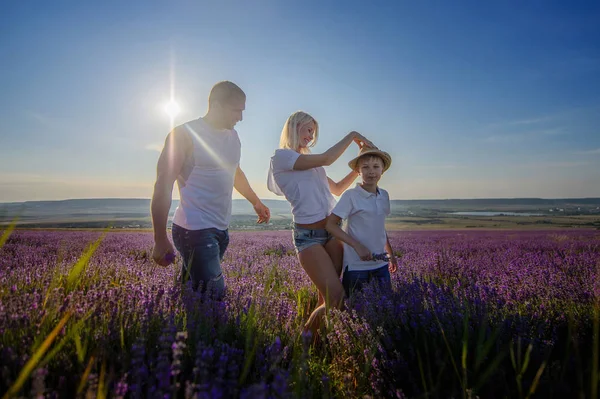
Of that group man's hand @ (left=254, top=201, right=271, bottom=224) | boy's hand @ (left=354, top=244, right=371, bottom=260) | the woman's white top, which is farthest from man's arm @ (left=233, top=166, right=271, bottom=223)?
boy's hand @ (left=354, top=244, right=371, bottom=260)

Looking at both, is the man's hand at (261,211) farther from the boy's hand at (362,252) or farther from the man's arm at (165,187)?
the boy's hand at (362,252)

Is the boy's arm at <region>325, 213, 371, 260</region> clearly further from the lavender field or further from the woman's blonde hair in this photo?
the woman's blonde hair

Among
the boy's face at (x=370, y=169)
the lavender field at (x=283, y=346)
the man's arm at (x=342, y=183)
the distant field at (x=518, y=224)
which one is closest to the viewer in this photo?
the lavender field at (x=283, y=346)

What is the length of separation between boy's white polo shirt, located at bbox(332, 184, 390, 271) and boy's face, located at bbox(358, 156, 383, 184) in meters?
0.12

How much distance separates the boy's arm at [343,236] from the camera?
9.29ft

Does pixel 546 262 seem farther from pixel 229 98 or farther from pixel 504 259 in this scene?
pixel 229 98

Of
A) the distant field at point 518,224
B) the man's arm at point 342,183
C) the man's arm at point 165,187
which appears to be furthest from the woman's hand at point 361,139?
the distant field at point 518,224

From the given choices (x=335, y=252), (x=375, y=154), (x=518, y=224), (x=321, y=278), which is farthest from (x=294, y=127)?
(x=518, y=224)

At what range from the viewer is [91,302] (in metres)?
2.08

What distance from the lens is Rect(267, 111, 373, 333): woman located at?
2.91 m

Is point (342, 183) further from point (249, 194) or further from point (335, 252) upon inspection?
point (249, 194)

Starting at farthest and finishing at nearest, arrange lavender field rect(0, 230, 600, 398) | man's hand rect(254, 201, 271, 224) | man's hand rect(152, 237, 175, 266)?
man's hand rect(254, 201, 271, 224), man's hand rect(152, 237, 175, 266), lavender field rect(0, 230, 600, 398)

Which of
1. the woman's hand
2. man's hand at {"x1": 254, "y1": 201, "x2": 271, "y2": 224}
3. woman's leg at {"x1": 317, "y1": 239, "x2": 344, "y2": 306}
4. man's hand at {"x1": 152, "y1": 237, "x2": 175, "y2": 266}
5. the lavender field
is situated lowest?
the lavender field

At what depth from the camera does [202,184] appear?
9.34 feet
